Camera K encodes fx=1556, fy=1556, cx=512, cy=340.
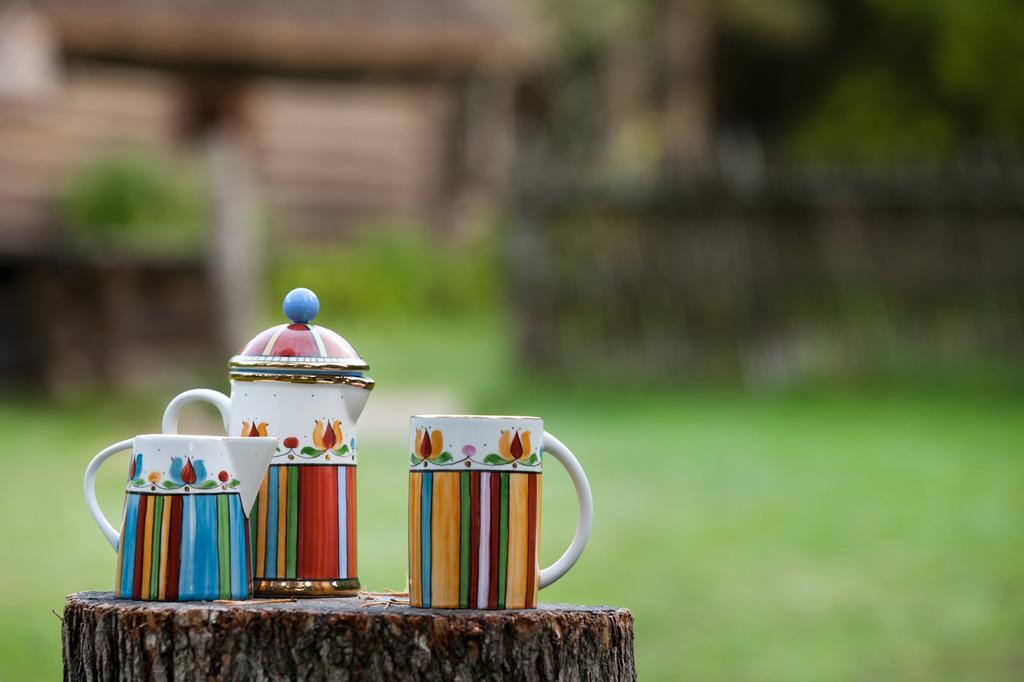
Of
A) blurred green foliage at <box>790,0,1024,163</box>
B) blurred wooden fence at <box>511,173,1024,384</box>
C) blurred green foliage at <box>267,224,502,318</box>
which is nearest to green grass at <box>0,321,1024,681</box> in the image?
blurred wooden fence at <box>511,173,1024,384</box>

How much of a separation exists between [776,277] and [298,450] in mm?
8860

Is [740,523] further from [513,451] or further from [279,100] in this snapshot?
[279,100]

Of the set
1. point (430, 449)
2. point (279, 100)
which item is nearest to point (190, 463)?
point (430, 449)

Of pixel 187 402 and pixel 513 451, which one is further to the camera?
pixel 187 402

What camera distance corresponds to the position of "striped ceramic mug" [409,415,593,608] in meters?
2.29

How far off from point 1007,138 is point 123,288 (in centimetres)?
1392

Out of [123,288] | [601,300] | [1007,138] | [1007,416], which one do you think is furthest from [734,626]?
[1007,138]

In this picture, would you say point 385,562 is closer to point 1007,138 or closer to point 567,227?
point 567,227

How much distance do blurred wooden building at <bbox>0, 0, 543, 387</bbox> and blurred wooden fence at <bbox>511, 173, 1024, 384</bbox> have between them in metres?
3.94

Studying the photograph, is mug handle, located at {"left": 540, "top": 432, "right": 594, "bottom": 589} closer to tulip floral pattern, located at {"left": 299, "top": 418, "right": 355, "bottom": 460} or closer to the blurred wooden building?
tulip floral pattern, located at {"left": 299, "top": 418, "right": 355, "bottom": 460}

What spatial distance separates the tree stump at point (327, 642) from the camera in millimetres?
2266

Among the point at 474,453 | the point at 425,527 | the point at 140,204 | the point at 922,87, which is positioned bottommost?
the point at 425,527

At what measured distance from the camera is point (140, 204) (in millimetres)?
12039

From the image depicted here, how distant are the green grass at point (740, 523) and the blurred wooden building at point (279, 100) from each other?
5210 millimetres
